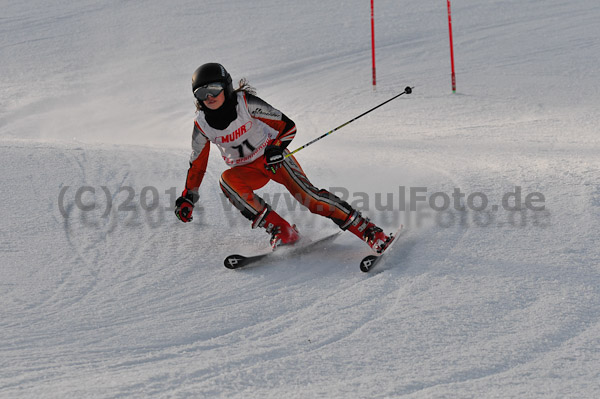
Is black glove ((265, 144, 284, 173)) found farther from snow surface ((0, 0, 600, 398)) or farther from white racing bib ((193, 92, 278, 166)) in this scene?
snow surface ((0, 0, 600, 398))

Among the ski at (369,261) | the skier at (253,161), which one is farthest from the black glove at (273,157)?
the ski at (369,261)

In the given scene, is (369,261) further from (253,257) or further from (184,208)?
(184,208)

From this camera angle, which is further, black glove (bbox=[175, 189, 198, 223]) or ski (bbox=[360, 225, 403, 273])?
black glove (bbox=[175, 189, 198, 223])

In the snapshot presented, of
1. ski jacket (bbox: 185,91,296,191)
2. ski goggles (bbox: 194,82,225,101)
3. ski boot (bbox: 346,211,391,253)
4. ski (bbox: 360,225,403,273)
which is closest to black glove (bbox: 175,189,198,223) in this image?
ski jacket (bbox: 185,91,296,191)

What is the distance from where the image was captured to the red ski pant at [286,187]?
14.4ft

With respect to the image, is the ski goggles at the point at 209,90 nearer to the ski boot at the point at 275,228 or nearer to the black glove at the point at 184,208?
the black glove at the point at 184,208

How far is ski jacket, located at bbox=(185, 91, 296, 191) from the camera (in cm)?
439

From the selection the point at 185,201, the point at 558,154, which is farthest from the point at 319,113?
the point at 185,201

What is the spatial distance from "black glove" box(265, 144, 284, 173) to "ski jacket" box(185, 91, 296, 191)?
195 mm

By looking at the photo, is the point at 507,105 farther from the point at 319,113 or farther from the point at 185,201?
the point at 185,201

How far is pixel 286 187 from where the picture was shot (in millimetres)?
4547

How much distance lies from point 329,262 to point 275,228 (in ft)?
1.55

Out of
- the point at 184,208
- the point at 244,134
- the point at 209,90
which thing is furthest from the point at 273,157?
the point at 184,208

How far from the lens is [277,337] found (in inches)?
131
